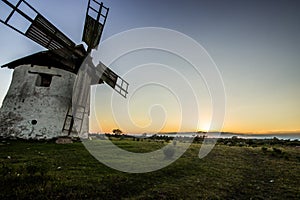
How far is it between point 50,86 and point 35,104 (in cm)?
241

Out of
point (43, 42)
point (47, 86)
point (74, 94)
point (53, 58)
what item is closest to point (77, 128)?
point (74, 94)

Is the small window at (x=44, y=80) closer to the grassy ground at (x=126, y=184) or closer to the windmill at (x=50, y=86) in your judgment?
the windmill at (x=50, y=86)

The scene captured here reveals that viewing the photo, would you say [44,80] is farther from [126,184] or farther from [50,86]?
[126,184]

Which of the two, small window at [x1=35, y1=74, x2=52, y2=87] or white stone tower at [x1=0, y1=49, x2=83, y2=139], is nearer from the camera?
white stone tower at [x1=0, y1=49, x2=83, y2=139]

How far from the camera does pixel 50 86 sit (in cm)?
2088

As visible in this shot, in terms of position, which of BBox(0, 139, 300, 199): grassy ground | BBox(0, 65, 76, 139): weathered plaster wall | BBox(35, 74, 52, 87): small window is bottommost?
BBox(0, 139, 300, 199): grassy ground

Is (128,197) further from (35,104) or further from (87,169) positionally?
(35,104)

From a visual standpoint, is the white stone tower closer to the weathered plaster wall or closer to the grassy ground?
the weathered plaster wall

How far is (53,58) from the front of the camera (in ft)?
66.0

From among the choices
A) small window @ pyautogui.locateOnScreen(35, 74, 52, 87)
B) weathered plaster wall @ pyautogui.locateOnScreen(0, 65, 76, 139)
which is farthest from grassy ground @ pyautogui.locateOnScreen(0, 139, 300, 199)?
small window @ pyautogui.locateOnScreen(35, 74, 52, 87)

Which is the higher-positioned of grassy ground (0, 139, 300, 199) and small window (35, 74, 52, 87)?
small window (35, 74, 52, 87)

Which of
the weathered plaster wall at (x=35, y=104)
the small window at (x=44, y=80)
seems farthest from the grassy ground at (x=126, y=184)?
the small window at (x=44, y=80)

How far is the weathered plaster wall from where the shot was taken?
62.2 ft

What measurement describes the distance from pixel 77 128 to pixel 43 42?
9.50 metres
